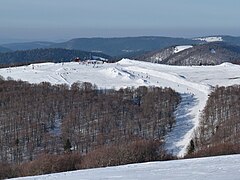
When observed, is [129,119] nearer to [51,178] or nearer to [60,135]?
[60,135]

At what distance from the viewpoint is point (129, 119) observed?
5109cm

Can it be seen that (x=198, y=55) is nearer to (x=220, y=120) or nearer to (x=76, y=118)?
(x=220, y=120)

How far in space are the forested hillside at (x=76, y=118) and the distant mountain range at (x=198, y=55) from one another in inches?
2810

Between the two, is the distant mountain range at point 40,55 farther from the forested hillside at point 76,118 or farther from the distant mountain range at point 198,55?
the forested hillside at point 76,118

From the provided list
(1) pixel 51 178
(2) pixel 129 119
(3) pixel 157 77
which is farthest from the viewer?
(3) pixel 157 77

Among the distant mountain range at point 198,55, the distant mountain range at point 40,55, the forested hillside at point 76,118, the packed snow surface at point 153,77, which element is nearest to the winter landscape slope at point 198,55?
the distant mountain range at point 198,55

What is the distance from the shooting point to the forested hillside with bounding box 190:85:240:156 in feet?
133

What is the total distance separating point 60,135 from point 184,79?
104 ft

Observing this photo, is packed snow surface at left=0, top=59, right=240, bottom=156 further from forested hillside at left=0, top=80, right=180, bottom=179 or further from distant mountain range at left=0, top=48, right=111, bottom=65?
distant mountain range at left=0, top=48, right=111, bottom=65

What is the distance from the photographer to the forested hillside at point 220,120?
4053 centimetres

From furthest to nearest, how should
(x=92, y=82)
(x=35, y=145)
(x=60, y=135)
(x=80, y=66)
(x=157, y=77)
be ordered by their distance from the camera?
(x=80, y=66) → (x=157, y=77) → (x=92, y=82) → (x=60, y=135) → (x=35, y=145)

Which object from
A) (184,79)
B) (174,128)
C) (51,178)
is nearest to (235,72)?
(184,79)

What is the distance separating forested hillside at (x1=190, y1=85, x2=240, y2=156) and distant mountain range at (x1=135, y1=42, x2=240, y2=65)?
71103 mm

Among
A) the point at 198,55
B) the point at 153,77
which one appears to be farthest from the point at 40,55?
the point at 153,77
